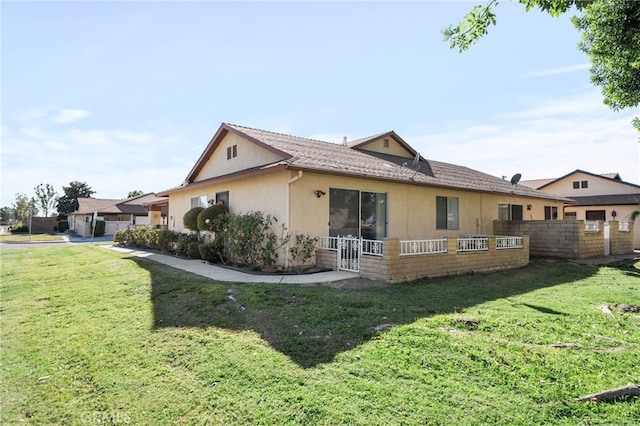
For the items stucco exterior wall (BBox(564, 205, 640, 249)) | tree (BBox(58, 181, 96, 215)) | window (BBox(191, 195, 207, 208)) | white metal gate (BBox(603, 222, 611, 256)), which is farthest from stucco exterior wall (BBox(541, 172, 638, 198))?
tree (BBox(58, 181, 96, 215))

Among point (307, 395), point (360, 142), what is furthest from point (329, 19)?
point (307, 395)

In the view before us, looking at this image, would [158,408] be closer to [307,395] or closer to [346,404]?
[307,395]

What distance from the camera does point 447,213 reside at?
14227 mm

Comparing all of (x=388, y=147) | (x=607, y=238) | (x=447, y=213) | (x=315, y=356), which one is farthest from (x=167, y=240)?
(x=607, y=238)

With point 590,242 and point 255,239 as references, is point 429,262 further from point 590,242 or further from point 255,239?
point 590,242

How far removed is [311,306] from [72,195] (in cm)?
6683

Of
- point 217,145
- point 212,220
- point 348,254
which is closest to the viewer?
point 348,254

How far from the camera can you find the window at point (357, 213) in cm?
1084

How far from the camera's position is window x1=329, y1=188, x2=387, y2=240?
10844 millimetres

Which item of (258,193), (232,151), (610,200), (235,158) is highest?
(232,151)

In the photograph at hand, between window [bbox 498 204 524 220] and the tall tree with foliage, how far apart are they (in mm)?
6069

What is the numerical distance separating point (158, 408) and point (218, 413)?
59cm

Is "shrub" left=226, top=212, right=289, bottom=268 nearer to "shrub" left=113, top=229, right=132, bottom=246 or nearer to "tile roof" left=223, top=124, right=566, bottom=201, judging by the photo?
"tile roof" left=223, top=124, right=566, bottom=201

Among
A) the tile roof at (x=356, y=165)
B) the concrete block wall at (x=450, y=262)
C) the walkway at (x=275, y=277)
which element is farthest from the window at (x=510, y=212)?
the walkway at (x=275, y=277)
